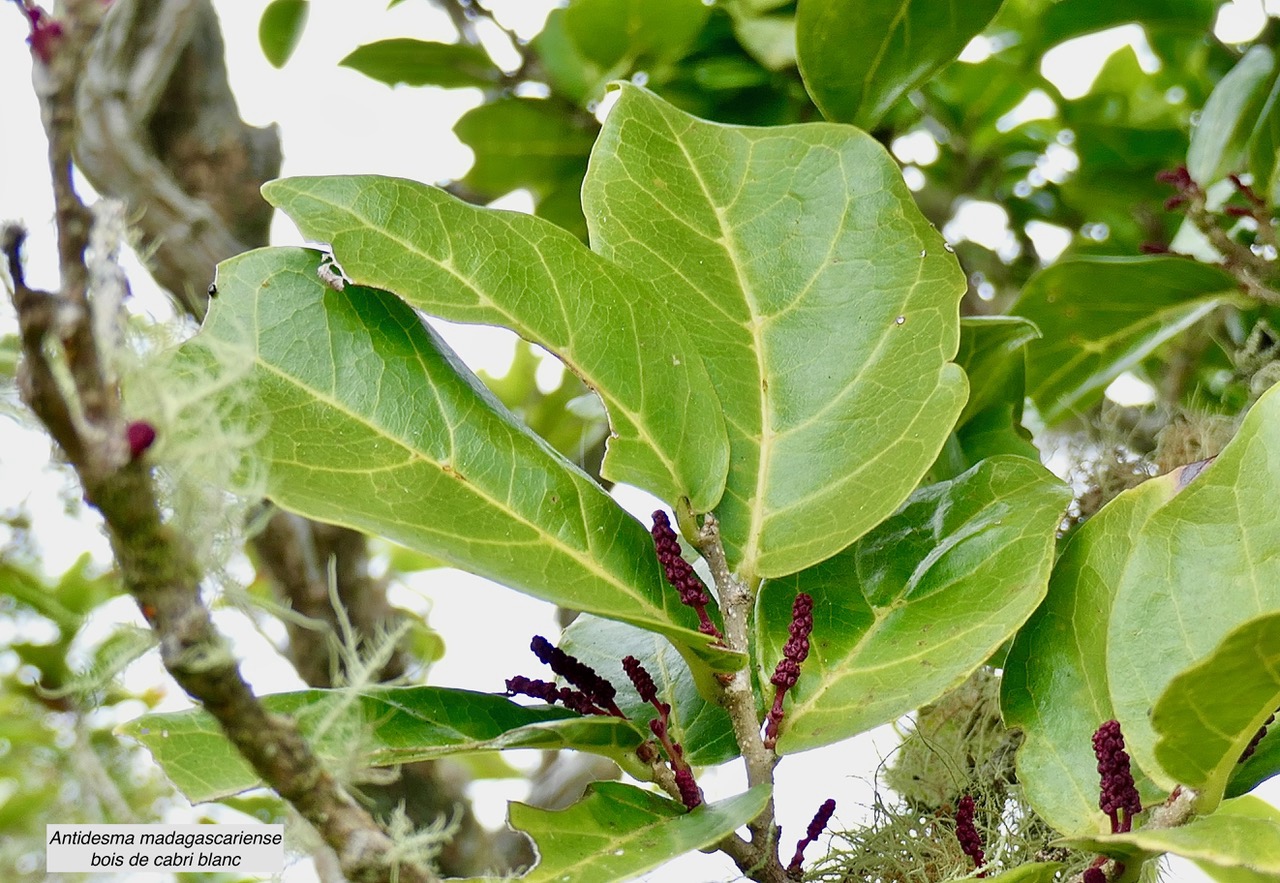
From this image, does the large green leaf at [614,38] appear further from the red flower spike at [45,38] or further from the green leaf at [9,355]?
the red flower spike at [45,38]

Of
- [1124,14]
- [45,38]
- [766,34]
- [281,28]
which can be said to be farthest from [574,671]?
[281,28]

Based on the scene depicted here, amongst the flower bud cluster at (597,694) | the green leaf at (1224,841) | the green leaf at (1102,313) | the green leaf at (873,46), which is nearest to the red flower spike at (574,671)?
the flower bud cluster at (597,694)

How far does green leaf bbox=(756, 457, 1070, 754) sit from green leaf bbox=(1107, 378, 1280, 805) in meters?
0.04

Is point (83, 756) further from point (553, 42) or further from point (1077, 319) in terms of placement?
point (1077, 319)

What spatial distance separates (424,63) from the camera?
1260mm

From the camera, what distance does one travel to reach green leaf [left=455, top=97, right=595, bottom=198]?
120cm

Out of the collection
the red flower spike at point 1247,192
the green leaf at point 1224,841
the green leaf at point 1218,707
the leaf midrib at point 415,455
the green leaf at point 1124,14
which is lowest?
the green leaf at point 1224,841

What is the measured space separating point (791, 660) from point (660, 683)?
10 cm

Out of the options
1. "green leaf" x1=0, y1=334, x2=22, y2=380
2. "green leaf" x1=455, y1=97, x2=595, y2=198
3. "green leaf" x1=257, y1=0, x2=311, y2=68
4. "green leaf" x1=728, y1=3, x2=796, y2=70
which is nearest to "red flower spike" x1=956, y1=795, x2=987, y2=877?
"green leaf" x1=0, y1=334, x2=22, y2=380

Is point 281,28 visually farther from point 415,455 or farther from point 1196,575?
point 1196,575

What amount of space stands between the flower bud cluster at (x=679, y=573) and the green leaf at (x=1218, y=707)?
18 centimetres

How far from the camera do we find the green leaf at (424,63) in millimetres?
1244

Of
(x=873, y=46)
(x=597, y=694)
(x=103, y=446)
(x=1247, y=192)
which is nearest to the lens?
(x=103, y=446)

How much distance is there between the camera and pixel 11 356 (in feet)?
1.40
